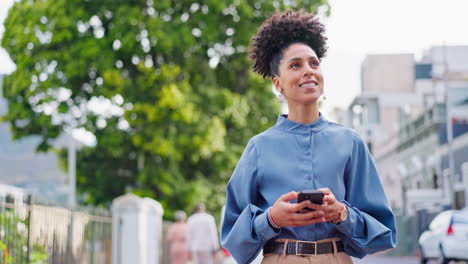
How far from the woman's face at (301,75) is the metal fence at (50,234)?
15.8ft

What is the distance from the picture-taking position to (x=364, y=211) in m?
3.36

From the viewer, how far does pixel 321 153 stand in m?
3.39

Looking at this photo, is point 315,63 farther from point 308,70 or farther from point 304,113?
point 304,113

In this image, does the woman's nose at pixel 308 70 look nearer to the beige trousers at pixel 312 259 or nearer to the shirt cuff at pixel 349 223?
the shirt cuff at pixel 349 223

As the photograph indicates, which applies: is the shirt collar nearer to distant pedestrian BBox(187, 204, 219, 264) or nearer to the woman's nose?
the woman's nose

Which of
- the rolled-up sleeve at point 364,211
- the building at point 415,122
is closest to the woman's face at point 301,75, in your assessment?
the rolled-up sleeve at point 364,211

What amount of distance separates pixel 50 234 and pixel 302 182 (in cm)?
746

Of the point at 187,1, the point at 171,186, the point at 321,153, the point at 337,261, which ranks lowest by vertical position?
the point at 337,261

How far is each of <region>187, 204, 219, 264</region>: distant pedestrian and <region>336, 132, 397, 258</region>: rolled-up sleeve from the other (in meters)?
12.0

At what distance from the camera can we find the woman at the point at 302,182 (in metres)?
3.27

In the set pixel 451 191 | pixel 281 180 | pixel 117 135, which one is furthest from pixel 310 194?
pixel 451 191

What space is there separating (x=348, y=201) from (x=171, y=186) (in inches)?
752

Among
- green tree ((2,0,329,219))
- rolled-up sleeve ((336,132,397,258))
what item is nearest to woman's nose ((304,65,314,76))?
rolled-up sleeve ((336,132,397,258))

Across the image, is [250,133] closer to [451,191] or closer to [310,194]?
[451,191]
